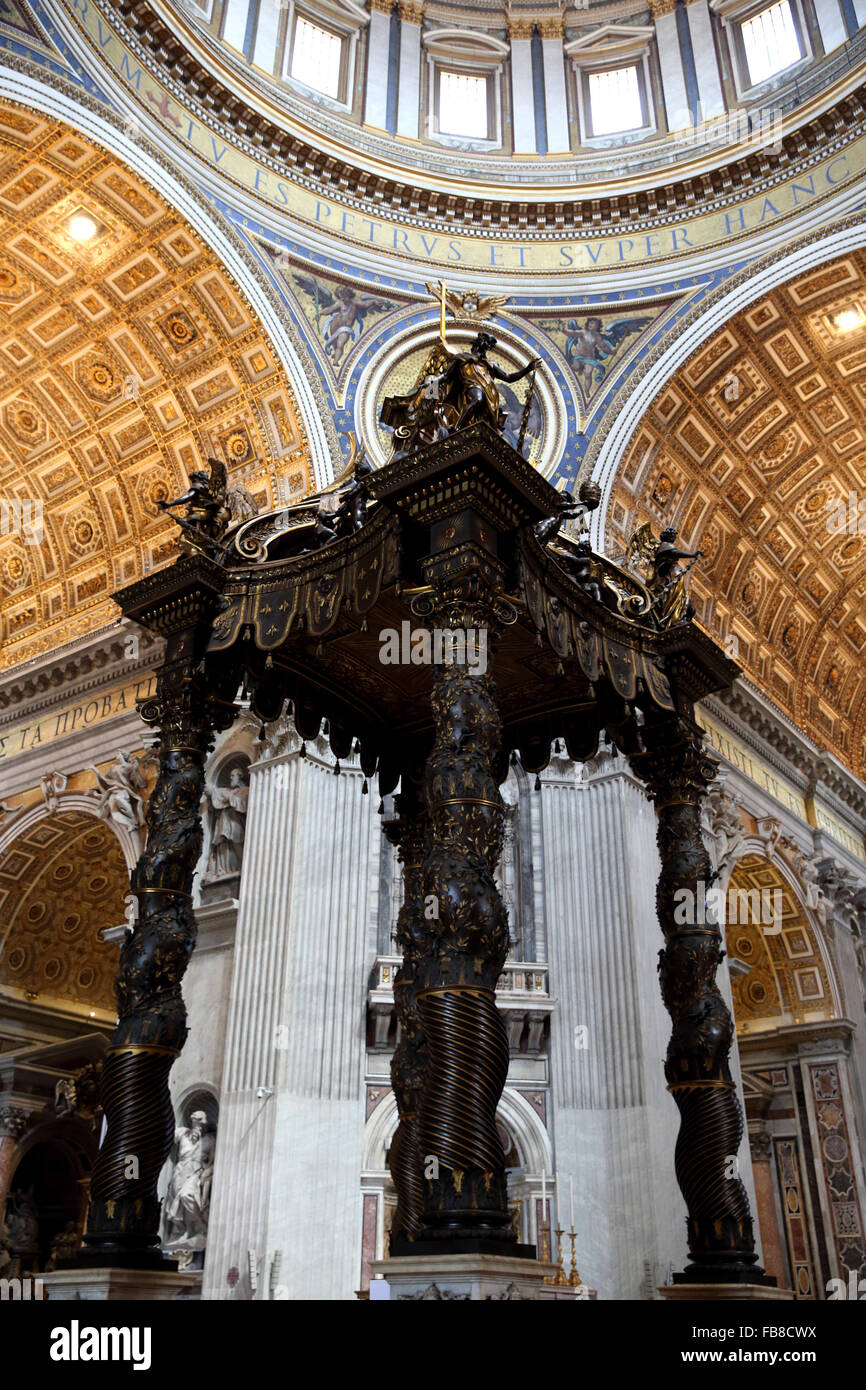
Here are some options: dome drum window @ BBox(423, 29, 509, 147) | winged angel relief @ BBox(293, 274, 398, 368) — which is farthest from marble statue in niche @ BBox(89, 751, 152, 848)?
dome drum window @ BBox(423, 29, 509, 147)

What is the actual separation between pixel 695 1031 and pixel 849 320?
1157cm

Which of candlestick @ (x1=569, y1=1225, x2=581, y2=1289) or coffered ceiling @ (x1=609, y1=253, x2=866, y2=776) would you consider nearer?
candlestick @ (x1=569, y1=1225, x2=581, y2=1289)

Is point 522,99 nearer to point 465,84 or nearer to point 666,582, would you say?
point 465,84

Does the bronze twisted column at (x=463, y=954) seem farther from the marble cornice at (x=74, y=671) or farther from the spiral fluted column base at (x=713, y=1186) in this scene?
the marble cornice at (x=74, y=671)

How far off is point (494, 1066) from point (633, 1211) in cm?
620

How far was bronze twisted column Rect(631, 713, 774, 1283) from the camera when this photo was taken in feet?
18.2

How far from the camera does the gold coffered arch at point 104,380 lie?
12617 millimetres

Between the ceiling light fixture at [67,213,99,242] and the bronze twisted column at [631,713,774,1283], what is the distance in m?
9.66

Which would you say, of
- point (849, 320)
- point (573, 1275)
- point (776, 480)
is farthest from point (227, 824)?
point (849, 320)

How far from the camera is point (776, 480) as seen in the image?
16.1m

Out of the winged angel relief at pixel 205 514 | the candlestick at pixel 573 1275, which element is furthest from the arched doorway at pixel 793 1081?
the winged angel relief at pixel 205 514

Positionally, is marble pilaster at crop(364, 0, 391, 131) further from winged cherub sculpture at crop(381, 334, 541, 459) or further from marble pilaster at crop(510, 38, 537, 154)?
winged cherub sculpture at crop(381, 334, 541, 459)
